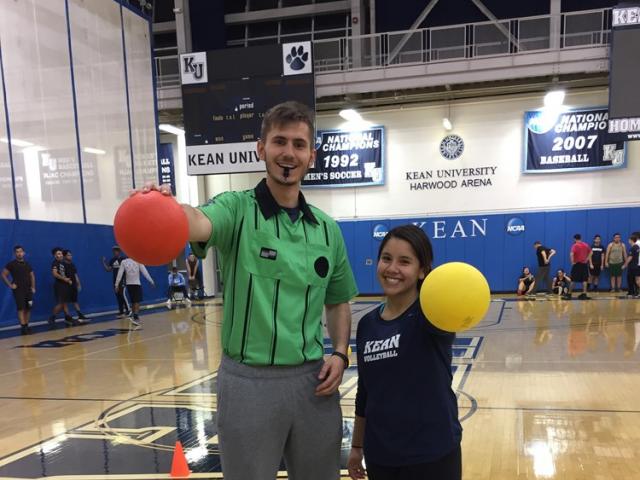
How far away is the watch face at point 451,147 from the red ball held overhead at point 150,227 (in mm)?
15047

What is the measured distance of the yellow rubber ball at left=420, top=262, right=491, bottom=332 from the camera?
1468mm

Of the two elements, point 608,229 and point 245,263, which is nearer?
point 245,263

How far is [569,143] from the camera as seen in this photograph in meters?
14.3

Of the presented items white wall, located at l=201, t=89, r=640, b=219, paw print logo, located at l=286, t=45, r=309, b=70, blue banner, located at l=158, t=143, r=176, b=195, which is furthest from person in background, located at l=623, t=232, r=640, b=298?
blue banner, located at l=158, t=143, r=176, b=195

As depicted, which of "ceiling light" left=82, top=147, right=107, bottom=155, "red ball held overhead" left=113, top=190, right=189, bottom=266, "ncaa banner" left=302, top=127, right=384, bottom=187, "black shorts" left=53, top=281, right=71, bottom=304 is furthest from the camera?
"ncaa banner" left=302, top=127, right=384, bottom=187

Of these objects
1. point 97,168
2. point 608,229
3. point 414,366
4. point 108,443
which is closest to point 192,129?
point 97,168

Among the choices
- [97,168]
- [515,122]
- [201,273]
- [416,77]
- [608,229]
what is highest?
[416,77]

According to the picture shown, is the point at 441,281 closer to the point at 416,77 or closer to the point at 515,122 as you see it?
the point at 416,77

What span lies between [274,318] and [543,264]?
45.6ft

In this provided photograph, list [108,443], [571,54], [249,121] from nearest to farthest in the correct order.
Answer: [108,443]
[249,121]
[571,54]

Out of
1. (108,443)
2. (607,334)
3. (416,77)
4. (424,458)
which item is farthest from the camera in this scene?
(416,77)

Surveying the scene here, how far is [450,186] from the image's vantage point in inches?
611

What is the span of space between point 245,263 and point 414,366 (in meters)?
0.69

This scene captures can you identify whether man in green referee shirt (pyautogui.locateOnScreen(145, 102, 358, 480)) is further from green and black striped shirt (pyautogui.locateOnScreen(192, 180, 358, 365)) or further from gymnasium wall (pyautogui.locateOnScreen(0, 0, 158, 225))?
gymnasium wall (pyautogui.locateOnScreen(0, 0, 158, 225))
